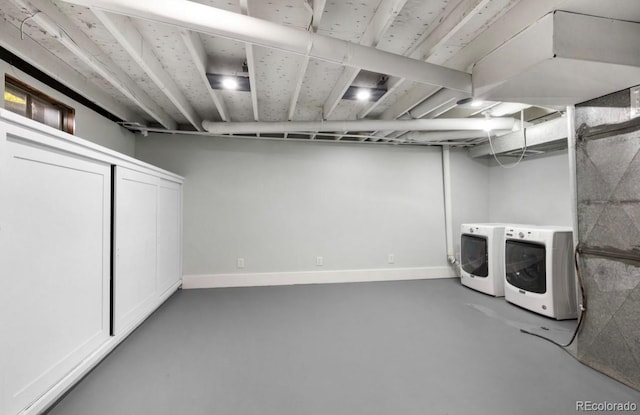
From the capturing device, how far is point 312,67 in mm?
2359

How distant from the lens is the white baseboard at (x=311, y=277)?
385 centimetres

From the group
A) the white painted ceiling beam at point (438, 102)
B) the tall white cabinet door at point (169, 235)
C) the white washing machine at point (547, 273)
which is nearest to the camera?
the white painted ceiling beam at point (438, 102)

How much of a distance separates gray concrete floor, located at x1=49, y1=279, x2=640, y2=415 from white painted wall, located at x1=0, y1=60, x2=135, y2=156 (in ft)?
6.87

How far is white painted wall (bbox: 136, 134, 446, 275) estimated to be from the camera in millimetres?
3900

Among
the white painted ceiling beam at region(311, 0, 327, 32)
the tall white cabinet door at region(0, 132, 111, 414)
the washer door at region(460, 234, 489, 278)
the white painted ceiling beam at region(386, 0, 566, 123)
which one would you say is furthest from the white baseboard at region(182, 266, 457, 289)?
the white painted ceiling beam at region(311, 0, 327, 32)

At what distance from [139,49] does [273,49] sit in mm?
966

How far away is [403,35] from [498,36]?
24.4 inches

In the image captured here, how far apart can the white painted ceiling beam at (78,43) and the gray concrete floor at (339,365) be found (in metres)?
2.29

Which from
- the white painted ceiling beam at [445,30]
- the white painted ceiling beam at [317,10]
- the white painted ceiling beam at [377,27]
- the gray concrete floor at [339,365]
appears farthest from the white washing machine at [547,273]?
the white painted ceiling beam at [317,10]

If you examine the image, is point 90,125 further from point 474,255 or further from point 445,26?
point 474,255

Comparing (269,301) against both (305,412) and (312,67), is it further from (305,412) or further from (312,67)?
(312,67)

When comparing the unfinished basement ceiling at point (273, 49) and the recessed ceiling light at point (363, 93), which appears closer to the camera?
the unfinished basement ceiling at point (273, 49)

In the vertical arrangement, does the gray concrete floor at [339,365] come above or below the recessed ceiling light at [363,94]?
below

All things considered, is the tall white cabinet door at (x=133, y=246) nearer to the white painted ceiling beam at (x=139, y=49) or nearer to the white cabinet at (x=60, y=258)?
the white cabinet at (x=60, y=258)
